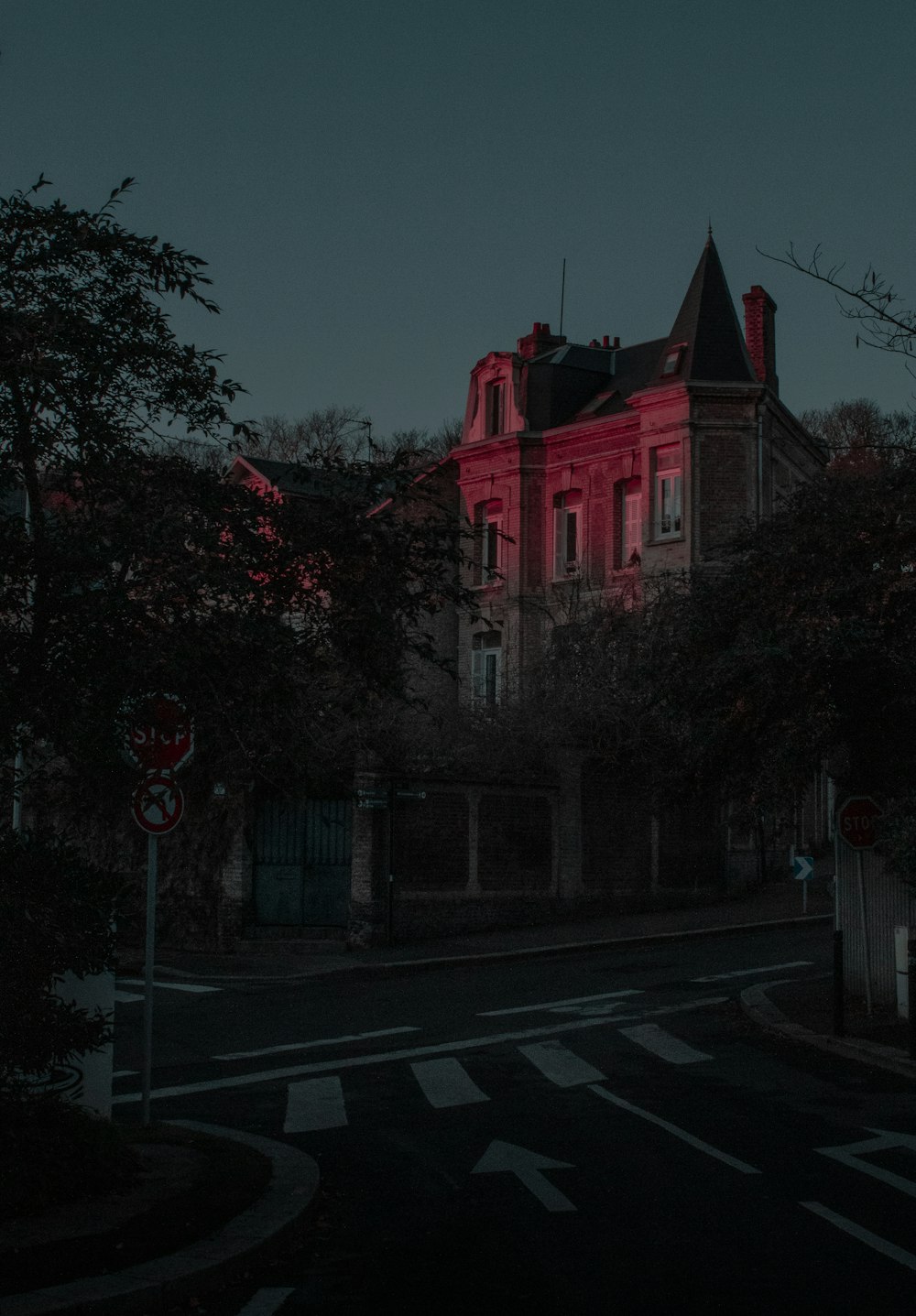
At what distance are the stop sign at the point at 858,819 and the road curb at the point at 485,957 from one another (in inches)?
337

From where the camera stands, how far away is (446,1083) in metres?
11.7

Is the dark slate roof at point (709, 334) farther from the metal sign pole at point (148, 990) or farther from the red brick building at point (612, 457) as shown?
the metal sign pole at point (148, 990)

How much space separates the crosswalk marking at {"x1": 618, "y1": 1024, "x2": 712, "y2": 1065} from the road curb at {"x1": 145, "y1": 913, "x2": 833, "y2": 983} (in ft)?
22.7

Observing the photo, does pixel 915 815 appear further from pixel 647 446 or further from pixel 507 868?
pixel 647 446

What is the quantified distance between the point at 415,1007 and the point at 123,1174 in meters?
10.2

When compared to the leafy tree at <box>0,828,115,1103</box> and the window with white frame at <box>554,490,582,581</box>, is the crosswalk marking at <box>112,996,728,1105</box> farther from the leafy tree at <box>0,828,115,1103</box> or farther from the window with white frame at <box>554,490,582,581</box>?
the window with white frame at <box>554,490,582,581</box>

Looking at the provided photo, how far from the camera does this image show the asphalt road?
605 cm

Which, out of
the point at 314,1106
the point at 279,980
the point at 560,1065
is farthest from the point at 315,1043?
the point at 279,980

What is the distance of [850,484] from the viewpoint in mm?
15406

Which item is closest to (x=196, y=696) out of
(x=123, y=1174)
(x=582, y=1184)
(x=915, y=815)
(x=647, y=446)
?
(x=123, y=1174)

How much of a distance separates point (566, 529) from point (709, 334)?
21.2ft

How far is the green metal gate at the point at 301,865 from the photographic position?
2452cm

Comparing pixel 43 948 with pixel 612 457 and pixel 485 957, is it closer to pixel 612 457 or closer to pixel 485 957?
pixel 485 957

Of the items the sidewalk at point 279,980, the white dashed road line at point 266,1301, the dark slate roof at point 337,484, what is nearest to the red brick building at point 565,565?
the sidewalk at point 279,980
